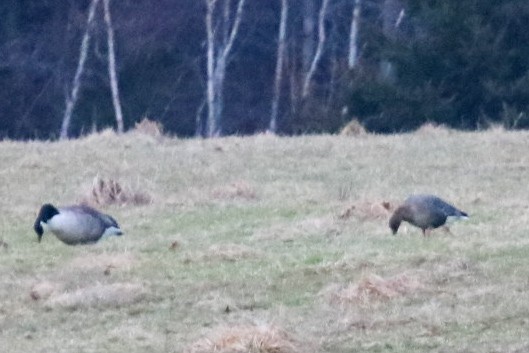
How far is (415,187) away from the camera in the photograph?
16016 millimetres

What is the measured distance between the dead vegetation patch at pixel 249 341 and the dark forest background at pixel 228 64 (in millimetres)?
20425

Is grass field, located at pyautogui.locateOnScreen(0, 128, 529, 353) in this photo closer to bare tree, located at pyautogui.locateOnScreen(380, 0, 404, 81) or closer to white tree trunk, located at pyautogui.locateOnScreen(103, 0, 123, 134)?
bare tree, located at pyautogui.locateOnScreen(380, 0, 404, 81)

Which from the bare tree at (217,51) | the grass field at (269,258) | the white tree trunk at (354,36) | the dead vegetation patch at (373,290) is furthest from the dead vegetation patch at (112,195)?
the white tree trunk at (354,36)

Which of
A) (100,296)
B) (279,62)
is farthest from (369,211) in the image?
(279,62)

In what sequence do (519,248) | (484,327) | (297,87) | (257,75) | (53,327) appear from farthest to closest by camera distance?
(257,75), (297,87), (519,248), (53,327), (484,327)

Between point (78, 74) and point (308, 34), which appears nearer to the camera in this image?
point (78, 74)

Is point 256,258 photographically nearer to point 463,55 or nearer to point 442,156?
point 442,156

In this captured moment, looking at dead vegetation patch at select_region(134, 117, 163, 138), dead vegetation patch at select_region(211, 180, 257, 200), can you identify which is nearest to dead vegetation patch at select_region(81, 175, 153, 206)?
dead vegetation patch at select_region(211, 180, 257, 200)

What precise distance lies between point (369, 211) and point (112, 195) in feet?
9.76

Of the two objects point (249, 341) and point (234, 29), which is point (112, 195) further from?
point (234, 29)

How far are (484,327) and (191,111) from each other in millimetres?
28430

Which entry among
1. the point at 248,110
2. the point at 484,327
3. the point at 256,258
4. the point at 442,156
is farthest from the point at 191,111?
the point at 484,327

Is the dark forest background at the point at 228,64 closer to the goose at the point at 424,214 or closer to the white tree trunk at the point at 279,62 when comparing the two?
the white tree trunk at the point at 279,62

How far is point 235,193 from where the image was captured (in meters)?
15.4
